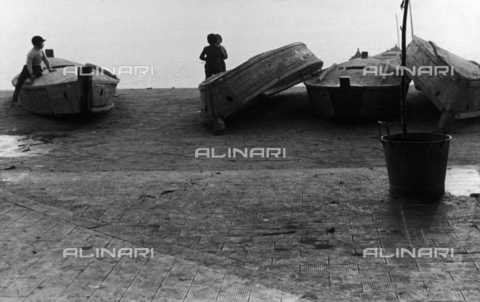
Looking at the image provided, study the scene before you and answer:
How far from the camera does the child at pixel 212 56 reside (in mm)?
15984

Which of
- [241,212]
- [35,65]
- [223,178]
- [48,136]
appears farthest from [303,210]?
[35,65]

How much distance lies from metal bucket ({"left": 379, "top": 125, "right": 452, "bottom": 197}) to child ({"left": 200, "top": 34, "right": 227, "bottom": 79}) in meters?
8.88

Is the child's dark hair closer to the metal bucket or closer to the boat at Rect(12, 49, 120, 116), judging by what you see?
the boat at Rect(12, 49, 120, 116)

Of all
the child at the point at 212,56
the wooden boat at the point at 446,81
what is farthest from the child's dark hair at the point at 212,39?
the wooden boat at the point at 446,81

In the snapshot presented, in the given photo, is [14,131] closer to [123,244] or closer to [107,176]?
[107,176]

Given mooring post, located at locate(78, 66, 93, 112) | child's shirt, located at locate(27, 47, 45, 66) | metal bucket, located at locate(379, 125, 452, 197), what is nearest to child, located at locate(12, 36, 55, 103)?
child's shirt, located at locate(27, 47, 45, 66)

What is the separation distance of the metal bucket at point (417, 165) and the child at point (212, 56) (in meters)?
8.88

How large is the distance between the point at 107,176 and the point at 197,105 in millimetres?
6658

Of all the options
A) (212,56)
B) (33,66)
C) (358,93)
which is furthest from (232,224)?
(33,66)

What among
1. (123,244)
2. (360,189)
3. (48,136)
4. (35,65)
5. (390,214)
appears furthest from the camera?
(35,65)

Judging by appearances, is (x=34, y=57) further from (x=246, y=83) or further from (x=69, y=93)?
(x=246, y=83)

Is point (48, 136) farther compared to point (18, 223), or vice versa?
point (48, 136)

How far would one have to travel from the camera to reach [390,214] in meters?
7.02

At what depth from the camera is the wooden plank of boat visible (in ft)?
43.4
